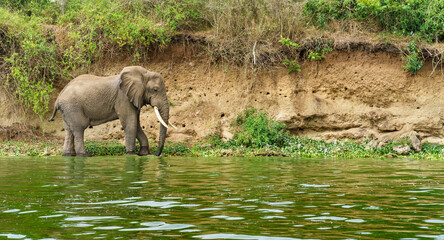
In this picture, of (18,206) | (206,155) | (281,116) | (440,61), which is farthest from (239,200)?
(440,61)

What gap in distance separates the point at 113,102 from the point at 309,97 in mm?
6494

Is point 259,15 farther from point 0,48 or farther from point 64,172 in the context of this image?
point 64,172

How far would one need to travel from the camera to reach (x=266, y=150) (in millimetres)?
15102

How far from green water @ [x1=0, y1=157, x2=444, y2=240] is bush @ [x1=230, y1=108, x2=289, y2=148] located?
250 inches

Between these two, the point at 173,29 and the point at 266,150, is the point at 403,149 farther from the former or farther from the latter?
the point at 173,29

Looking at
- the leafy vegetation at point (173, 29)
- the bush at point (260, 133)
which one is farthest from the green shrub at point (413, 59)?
the bush at point (260, 133)

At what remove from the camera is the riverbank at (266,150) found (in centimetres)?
1461

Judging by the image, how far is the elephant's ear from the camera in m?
15.2

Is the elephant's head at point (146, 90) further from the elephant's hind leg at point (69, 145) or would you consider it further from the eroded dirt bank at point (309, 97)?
the eroded dirt bank at point (309, 97)

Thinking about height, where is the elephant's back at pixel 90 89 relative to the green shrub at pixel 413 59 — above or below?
below

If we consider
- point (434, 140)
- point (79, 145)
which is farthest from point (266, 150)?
point (434, 140)

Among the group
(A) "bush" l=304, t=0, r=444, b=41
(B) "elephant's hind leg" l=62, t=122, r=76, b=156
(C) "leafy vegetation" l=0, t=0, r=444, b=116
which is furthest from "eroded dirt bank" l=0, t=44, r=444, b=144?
(B) "elephant's hind leg" l=62, t=122, r=76, b=156

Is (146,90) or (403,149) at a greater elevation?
(146,90)

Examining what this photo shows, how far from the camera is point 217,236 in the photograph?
4.12 metres
